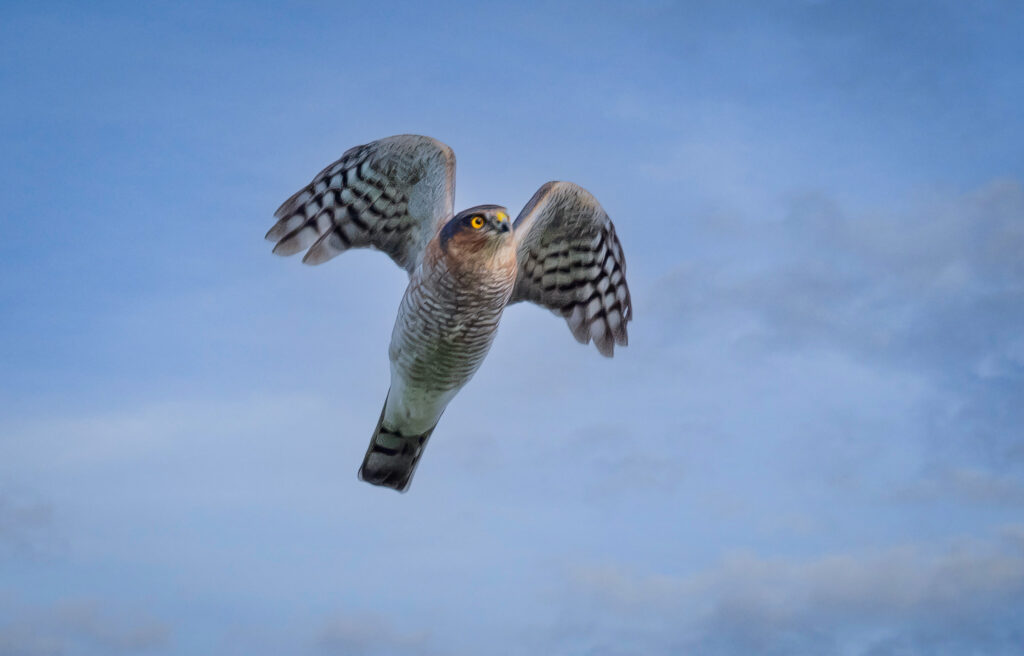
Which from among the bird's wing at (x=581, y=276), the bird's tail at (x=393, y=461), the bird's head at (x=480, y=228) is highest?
the bird's wing at (x=581, y=276)

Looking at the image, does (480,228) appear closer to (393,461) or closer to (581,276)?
(581,276)

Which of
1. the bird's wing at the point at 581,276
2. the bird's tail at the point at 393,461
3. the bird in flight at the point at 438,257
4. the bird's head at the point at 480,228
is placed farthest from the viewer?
the bird's tail at the point at 393,461

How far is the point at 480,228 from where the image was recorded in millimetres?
8945

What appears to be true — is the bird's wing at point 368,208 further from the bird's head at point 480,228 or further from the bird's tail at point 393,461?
the bird's tail at point 393,461

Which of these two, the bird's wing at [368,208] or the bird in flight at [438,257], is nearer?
the bird in flight at [438,257]

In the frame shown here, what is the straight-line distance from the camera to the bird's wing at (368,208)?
1017cm

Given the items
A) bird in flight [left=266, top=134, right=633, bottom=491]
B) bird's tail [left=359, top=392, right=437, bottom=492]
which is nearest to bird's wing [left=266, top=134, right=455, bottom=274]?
bird in flight [left=266, top=134, right=633, bottom=491]

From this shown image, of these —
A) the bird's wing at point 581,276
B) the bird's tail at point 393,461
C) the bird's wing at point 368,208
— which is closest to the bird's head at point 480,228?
the bird's wing at point 368,208

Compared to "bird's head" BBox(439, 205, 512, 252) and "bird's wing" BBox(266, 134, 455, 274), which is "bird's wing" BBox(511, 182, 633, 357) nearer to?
"bird's wing" BBox(266, 134, 455, 274)

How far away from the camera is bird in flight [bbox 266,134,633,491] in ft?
30.2

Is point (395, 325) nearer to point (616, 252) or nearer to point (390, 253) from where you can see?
point (390, 253)

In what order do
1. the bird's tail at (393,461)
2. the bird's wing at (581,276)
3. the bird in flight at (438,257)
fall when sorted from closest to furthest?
the bird in flight at (438,257) → the bird's wing at (581,276) → the bird's tail at (393,461)

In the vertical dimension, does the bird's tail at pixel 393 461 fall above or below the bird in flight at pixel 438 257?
below

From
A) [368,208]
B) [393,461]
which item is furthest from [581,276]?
[393,461]
